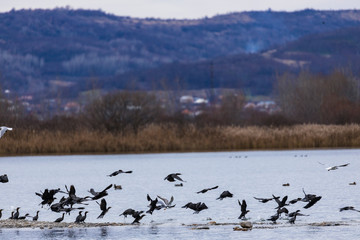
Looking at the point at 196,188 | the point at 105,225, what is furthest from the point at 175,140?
the point at 105,225

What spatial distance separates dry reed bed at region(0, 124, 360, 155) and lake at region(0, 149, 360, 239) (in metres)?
0.50

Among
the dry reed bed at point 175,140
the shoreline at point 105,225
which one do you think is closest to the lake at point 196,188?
the shoreline at point 105,225

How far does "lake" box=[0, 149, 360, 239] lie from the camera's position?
687 inches

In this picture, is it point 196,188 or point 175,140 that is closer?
point 196,188

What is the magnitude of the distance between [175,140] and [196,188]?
676 inches

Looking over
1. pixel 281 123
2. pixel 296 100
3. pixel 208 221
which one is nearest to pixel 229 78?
pixel 296 100

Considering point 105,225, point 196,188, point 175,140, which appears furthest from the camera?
point 175,140

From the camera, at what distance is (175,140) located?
44938 millimetres

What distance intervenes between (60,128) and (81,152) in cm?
660

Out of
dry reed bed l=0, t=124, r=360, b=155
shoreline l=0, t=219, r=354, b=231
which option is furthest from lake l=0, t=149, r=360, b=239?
dry reed bed l=0, t=124, r=360, b=155

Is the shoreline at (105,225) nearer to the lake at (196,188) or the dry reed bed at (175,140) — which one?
the lake at (196,188)

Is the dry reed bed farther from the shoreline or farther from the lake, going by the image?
the shoreline

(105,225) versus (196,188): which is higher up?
(105,225)

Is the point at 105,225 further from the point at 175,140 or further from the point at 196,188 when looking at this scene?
the point at 175,140
